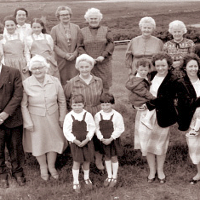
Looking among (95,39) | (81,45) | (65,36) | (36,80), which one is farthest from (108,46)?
(36,80)

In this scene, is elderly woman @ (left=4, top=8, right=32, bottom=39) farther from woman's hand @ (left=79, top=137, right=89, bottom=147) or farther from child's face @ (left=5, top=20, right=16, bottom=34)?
woman's hand @ (left=79, top=137, right=89, bottom=147)

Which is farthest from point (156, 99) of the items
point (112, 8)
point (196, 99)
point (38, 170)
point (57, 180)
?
point (112, 8)

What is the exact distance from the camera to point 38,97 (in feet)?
15.2

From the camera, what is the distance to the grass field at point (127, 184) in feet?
14.7

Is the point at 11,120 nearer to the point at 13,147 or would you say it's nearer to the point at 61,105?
the point at 13,147

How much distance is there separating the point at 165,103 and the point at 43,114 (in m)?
1.72

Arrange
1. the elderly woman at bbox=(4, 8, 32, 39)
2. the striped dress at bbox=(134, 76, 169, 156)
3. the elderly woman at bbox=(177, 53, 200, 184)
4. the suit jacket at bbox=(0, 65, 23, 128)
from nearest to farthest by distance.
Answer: the elderly woman at bbox=(177, 53, 200, 184) < the suit jacket at bbox=(0, 65, 23, 128) < the striped dress at bbox=(134, 76, 169, 156) < the elderly woman at bbox=(4, 8, 32, 39)

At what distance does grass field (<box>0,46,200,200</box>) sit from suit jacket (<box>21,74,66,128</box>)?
0.94m

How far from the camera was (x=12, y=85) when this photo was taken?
4480 millimetres

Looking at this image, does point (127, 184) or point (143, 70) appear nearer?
point (143, 70)

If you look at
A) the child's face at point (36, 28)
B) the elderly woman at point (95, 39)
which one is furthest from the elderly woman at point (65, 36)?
the child's face at point (36, 28)

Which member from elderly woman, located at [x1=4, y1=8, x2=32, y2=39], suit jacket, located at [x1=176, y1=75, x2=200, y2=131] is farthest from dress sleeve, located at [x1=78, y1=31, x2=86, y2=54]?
suit jacket, located at [x1=176, y1=75, x2=200, y2=131]

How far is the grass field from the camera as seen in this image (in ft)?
14.7

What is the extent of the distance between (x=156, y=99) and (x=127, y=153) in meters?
1.77
